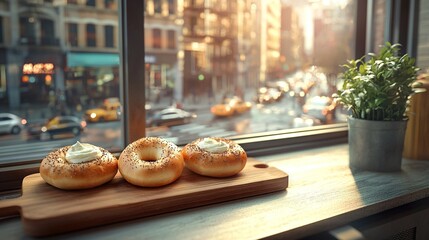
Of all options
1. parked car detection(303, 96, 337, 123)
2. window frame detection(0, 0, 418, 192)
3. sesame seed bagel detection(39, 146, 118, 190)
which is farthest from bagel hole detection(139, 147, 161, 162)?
parked car detection(303, 96, 337, 123)

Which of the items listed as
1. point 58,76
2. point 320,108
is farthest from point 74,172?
point 320,108

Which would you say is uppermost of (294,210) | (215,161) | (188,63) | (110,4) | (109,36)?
(110,4)

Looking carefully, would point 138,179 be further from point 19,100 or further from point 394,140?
point 394,140

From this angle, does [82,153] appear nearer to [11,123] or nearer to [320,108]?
[11,123]

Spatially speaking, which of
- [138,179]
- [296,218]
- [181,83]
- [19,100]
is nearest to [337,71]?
[181,83]

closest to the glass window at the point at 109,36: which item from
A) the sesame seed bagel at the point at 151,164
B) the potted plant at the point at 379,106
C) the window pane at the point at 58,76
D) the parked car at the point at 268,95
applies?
the window pane at the point at 58,76
